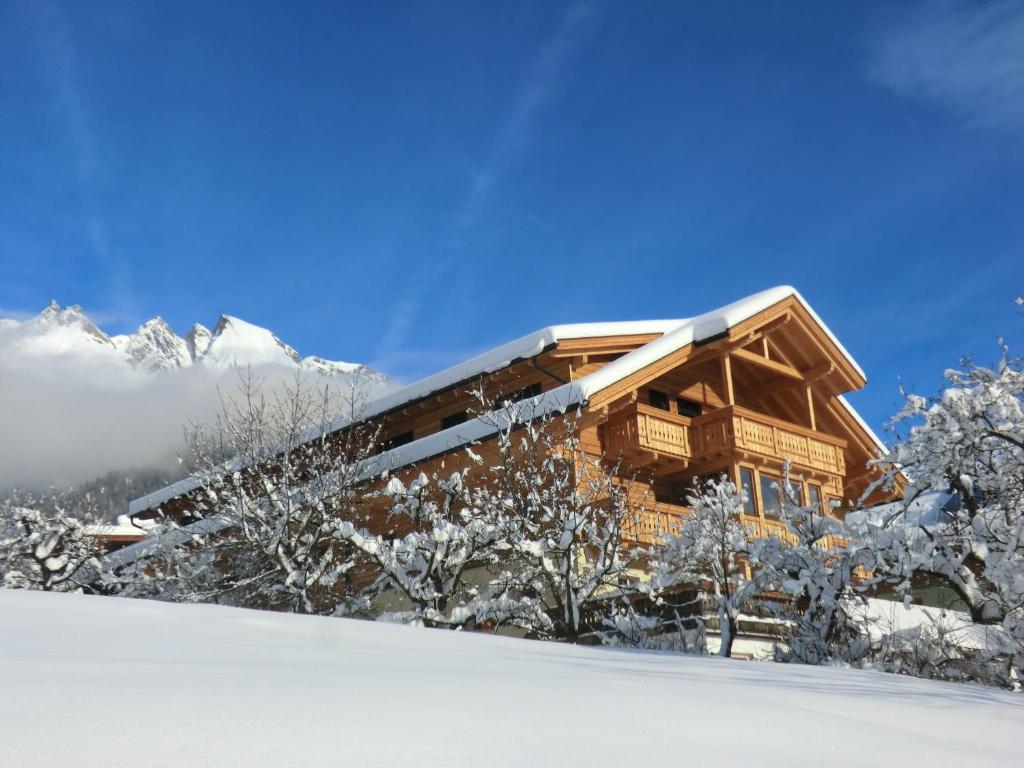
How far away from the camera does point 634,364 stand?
17.4 meters

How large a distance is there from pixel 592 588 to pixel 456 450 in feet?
20.9

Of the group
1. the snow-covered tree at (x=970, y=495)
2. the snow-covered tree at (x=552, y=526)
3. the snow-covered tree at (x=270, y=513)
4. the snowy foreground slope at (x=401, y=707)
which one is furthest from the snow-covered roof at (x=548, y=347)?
the snowy foreground slope at (x=401, y=707)

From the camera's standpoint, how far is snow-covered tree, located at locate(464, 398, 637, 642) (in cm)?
1126

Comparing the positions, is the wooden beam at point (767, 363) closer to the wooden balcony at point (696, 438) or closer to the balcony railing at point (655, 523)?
the wooden balcony at point (696, 438)

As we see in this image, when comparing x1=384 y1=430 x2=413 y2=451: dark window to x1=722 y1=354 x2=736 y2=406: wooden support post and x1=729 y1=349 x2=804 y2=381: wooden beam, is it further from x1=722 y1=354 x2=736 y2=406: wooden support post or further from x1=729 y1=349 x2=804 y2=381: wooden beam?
x1=729 y1=349 x2=804 y2=381: wooden beam

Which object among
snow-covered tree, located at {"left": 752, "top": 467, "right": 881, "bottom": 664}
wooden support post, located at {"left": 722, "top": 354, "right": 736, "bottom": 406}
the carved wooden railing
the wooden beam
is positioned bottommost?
snow-covered tree, located at {"left": 752, "top": 467, "right": 881, "bottom": 664}

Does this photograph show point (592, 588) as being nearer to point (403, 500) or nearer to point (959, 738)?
point (403, 500)

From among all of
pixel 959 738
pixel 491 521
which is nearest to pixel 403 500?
pixel 491 521

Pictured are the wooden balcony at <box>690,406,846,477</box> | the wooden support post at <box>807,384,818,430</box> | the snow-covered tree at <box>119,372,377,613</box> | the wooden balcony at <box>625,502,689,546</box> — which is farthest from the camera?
the wooden support post at <box>807,384,818,430</box>

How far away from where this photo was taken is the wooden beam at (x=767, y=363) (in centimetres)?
2114

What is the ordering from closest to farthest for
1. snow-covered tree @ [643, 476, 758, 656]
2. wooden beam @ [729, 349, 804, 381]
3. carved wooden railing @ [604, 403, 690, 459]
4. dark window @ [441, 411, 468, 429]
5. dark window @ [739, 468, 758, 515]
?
Result: 1. snow-covered tree @ [643, 476, 758, 656]
2. carved wooden railing @ [604, 403, 690, 459]
3. dark window @ [739, 468, 758, 515]
4. wooden beam @ [729, 349, 804, 381]
5. dark window @ [441, 411, 468, 429]

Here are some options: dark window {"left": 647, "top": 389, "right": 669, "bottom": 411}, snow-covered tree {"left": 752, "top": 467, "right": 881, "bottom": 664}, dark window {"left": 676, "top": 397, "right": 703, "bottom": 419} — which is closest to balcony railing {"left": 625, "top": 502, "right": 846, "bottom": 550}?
dark window {"left": 647, "top": 389, "right": 669, "bottom": 411}

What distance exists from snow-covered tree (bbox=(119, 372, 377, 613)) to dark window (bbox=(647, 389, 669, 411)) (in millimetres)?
6499

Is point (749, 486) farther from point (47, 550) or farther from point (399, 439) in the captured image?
point (47, 550)
